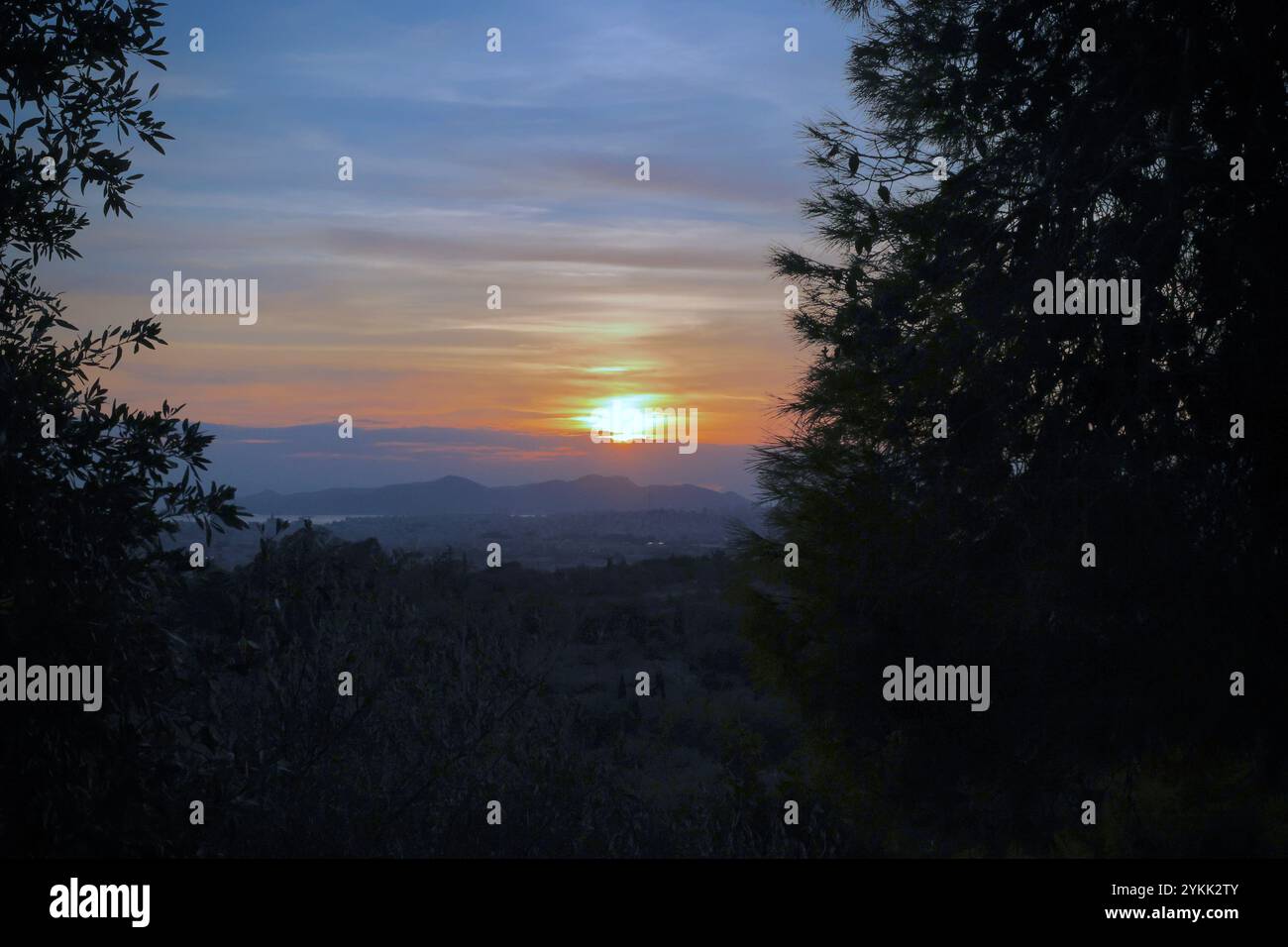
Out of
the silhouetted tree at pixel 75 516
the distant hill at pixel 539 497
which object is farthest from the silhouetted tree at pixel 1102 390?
the distant hill at pixel 539 497

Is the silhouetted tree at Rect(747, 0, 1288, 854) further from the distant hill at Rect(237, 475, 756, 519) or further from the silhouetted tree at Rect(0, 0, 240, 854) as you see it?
the distant hill at Rect(237, 475, 756, 519)

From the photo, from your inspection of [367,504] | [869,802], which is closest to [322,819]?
[869,802]

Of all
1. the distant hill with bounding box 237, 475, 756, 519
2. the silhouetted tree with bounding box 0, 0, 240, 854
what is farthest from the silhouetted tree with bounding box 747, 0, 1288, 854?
the distant hill with bounding box 237, 475, 756, 519

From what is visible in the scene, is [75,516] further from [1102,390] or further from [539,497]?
[539,497]

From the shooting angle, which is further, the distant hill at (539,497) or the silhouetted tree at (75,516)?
the distant hill at (539,497)


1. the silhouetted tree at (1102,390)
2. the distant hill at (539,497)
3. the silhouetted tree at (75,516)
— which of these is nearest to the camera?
the silhouetted tree at (75,516)

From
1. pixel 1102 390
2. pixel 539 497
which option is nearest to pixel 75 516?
pixel 1102 390

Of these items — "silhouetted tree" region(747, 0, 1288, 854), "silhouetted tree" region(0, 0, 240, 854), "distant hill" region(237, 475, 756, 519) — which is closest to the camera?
"silhouetted tree" region(0, 0, 240, 854)

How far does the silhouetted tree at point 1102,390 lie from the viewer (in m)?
6.86

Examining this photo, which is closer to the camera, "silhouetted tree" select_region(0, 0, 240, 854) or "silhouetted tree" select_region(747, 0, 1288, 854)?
"silhouetted tree" select_region(0, 0, 240, 854)

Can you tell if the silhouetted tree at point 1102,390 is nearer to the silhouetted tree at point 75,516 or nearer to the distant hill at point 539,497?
the silhouetted tree at point 75,516

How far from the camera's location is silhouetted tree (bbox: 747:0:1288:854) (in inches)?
270
